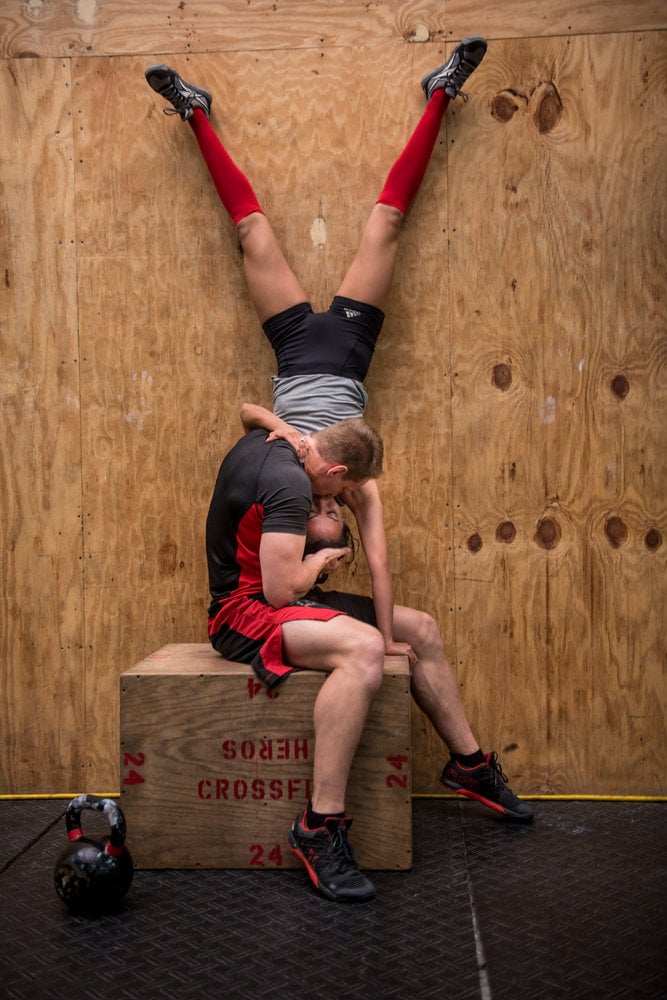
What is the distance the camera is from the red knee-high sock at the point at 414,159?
3162 millimetres

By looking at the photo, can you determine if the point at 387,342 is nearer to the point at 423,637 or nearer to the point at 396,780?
the point at 423,637

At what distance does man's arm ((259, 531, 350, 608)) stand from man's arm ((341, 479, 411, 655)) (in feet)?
1.07

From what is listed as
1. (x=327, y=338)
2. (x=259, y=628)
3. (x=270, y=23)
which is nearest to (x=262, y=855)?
(x=259, y=628)

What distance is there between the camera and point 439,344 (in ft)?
10.9

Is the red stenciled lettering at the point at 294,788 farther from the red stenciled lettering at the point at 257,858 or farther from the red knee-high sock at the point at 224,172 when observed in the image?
the red knee-high sock at the point at 224,172

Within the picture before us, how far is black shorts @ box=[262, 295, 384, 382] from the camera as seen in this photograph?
125 inches

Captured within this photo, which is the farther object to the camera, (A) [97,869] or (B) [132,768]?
(B) [132,768]

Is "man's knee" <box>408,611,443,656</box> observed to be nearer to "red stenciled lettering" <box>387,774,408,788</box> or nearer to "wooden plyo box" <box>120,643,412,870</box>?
"wooden plyo box" <box>120,643,412,870</box>

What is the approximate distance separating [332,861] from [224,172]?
2.18m

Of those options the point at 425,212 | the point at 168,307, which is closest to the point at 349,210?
the point at 425,212

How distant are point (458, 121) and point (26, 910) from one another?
277cm

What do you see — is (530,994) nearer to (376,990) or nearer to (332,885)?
(376,990)

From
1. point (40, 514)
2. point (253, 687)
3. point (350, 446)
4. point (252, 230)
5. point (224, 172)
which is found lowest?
point (253, 687)

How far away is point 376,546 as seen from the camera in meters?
3.10
